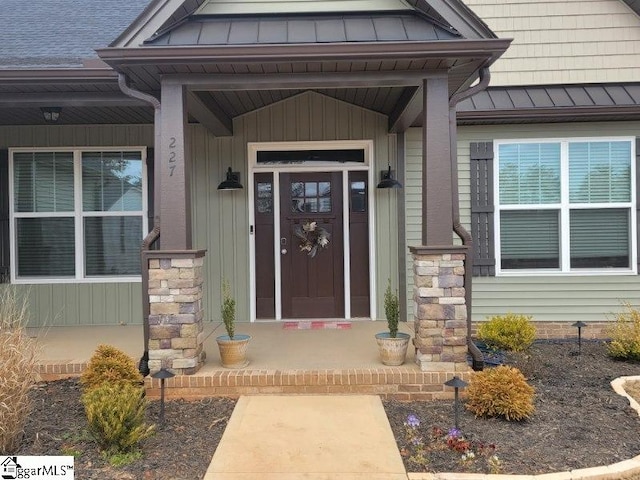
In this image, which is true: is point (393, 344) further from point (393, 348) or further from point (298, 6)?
point (298, 6)

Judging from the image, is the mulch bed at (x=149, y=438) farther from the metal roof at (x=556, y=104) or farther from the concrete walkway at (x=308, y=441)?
the metal roof at (x=556, y=104)

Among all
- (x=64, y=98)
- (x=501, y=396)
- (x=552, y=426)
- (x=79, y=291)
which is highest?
(x=64, y=98)

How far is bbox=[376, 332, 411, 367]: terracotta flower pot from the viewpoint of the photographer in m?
4.12

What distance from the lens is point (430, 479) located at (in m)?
2.76

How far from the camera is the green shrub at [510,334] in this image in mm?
4961

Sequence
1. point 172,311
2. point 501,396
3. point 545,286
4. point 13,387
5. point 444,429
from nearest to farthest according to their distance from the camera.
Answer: point 13,387, point 444,429, point 501,396, point 172,311, point 545,286

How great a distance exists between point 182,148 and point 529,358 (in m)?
3.74

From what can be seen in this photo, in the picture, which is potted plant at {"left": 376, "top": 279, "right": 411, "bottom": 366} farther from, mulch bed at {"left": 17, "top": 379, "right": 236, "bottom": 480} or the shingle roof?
the shingle roof

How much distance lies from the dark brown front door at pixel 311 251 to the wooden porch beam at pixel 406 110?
0.95 metres

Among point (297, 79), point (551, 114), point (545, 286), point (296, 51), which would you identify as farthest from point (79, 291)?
point (551, 114)

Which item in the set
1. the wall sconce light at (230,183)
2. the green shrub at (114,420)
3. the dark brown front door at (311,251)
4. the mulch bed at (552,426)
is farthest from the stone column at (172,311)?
the dark brown front door at (311,251)

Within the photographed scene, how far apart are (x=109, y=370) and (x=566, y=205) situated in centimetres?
531

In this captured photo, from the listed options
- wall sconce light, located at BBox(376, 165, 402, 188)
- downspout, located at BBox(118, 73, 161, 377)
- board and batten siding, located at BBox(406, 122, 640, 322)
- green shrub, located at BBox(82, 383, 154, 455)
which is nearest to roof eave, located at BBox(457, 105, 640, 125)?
board and batten siding, located at BBox(406, 122, 640, 322)

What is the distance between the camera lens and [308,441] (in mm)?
3213
